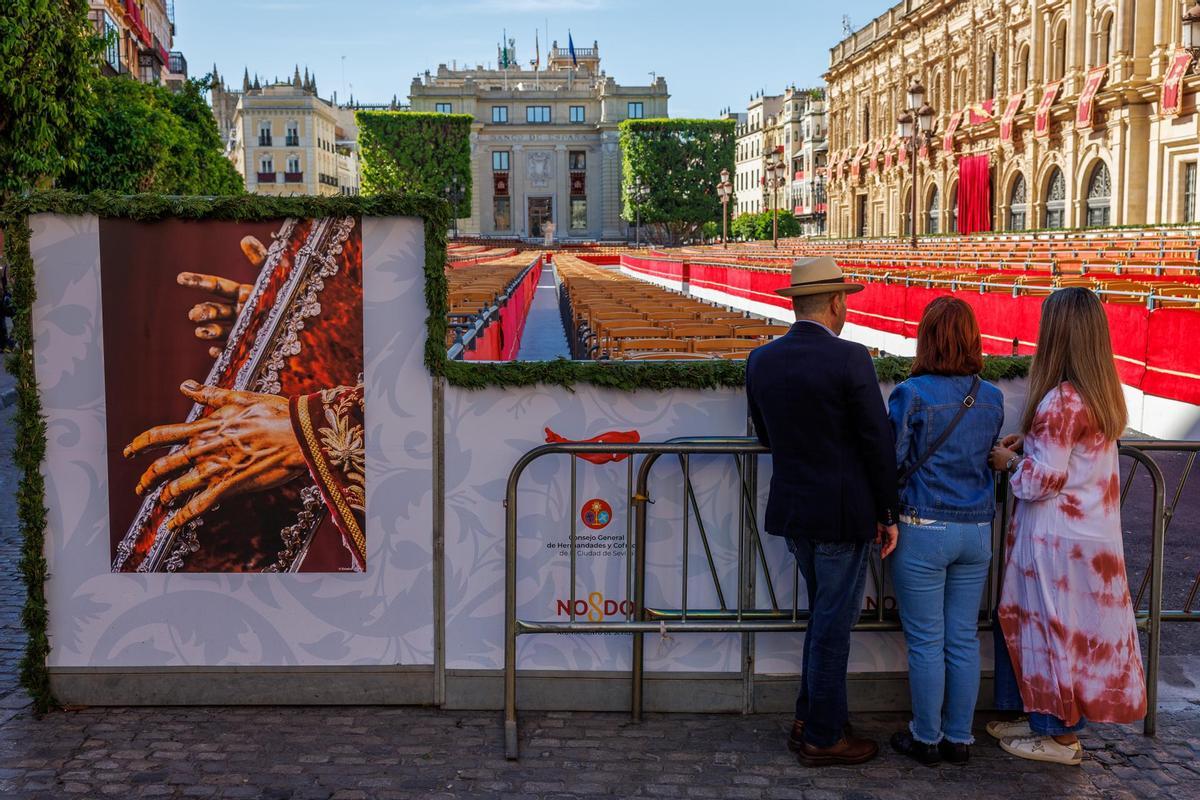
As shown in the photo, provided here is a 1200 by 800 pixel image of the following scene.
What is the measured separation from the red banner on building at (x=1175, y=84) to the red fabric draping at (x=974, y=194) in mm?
17334

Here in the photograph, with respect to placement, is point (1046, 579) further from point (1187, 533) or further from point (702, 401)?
point (1187, 533)

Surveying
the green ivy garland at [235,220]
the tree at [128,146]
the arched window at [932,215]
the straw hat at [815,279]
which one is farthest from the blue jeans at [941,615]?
the arched window at [932,215]

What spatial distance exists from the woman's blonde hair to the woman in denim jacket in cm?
25

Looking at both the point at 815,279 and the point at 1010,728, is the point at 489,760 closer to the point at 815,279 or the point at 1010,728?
the point at 1010,728

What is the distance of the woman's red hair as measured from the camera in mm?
A: 4168

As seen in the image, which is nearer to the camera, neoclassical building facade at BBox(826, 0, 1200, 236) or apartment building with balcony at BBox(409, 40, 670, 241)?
neoclassical building facade at BBox(826, 0, 1200, 236)

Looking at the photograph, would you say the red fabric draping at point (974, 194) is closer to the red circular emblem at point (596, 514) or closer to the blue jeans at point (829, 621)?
the red circular emblem at point (596, 514)

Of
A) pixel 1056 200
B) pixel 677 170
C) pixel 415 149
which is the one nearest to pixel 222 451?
pixel 1056 200

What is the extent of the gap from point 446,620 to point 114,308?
6.10 ft

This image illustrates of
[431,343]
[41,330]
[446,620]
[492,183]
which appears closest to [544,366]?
[431,343]

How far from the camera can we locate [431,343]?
4.72 m

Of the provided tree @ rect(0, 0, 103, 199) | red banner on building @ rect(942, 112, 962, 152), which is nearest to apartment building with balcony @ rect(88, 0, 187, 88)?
tree @ rect(0, 0, 103, 199)

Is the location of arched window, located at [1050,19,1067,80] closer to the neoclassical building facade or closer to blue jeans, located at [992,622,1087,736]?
the neoclassical building facade

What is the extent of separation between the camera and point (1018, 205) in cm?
6078
